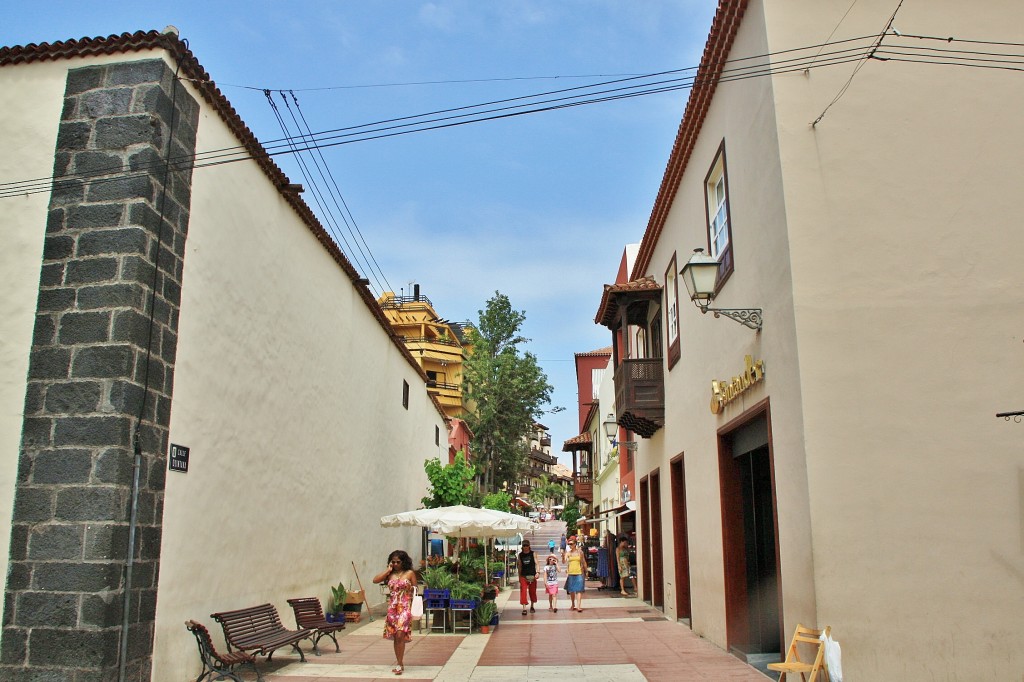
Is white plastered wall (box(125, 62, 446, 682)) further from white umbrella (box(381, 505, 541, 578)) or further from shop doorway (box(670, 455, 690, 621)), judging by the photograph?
shop doorway (box(670, 455, 690, 621))

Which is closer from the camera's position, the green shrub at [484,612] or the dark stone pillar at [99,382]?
the dark stone pillar at [99,382]

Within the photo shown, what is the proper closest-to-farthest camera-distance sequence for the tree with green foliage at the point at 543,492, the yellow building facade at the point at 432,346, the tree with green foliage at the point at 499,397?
the tree with green foliage at the point at 499,397 < the yellow building facade at the point at 432,346 < the tree with green foliage at the point at 543,492

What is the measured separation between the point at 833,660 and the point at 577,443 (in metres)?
36.3

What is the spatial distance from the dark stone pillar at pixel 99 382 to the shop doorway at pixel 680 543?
353 inches

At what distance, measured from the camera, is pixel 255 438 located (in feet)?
35.0

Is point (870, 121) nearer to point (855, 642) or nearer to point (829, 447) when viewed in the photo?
point (829, 447)

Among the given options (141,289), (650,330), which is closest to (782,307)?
(141,289)

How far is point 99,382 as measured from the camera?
768 cm

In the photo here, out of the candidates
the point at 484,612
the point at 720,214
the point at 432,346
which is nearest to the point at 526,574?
the point at 484,612

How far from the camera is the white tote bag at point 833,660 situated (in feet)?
20.6

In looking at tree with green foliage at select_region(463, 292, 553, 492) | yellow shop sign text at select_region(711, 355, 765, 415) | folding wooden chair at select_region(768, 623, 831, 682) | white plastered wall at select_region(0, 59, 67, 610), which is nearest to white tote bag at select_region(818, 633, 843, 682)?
folding wooden chair at select_region(768, 623, 831, 682)

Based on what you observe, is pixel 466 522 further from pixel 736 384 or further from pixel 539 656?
pixel 736 384

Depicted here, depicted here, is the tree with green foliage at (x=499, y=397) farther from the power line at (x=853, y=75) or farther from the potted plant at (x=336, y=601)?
the power line at (x=853, y=75)

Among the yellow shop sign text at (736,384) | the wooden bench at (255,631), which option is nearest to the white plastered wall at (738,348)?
the yellow shop sign text at (736,384)
